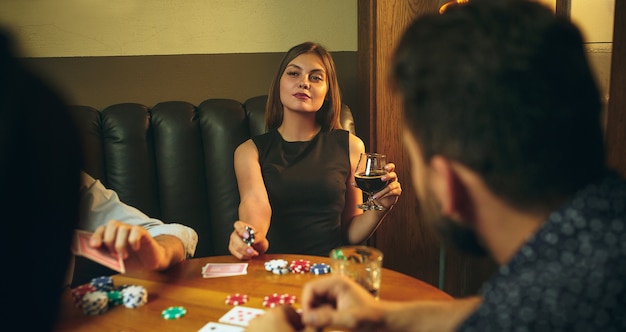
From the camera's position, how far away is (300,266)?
153 centimetres

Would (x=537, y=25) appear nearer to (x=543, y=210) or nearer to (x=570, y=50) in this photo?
(x=570, y=50)

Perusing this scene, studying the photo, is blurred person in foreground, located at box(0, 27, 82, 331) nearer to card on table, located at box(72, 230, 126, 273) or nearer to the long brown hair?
card on table, located at box(72, 230, 126, 273)

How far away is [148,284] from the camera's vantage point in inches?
56.6

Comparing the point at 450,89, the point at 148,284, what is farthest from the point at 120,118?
the point at 450,89

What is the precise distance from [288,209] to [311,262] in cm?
68

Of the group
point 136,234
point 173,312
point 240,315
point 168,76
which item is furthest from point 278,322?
point 168,76

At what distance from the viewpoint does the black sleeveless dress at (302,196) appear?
7.43ft

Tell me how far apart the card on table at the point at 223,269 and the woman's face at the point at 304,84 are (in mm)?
912

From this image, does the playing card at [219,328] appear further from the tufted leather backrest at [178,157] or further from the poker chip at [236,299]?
the tufted leather backrest at [178,157]

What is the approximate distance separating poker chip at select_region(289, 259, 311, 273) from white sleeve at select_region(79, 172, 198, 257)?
1.19 feet

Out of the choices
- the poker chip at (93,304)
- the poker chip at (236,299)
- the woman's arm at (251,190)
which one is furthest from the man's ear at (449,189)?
the woman's arm at (251,190)

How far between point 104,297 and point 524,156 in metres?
1.01

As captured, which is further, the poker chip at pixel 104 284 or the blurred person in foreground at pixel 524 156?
the poker chip at pixel 104 284

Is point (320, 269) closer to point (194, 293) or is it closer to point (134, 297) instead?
point (194, 293)
